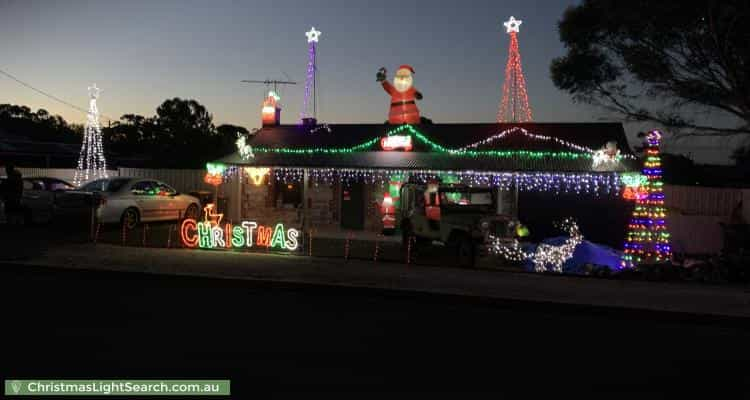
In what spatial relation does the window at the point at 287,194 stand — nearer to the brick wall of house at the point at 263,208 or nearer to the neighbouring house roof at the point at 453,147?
the brick wall of house at the point at 263,208

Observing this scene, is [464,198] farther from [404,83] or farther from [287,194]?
[287,194]

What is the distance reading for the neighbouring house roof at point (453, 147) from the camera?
18.5 metres

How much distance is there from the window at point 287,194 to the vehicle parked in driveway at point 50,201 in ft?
23.7

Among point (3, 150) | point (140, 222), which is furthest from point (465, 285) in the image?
point (3, 150)

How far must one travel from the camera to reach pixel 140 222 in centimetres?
1850

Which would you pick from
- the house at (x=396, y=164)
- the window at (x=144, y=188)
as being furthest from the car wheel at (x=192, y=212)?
the house at (x=396, y=164)

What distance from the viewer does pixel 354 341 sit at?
23.3ft

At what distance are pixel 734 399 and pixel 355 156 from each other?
15.8 m

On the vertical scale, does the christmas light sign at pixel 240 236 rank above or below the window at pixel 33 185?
below

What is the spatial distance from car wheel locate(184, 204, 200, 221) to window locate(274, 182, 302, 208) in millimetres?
3719

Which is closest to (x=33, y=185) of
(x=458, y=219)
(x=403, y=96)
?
(x=403, y=96)

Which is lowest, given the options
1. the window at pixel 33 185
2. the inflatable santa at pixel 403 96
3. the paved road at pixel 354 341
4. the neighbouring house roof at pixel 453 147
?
the paved road at pixel 354 341

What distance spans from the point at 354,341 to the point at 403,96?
15.7 meters

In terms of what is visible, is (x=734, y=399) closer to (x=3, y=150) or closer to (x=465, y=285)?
(x=465, y=285)
